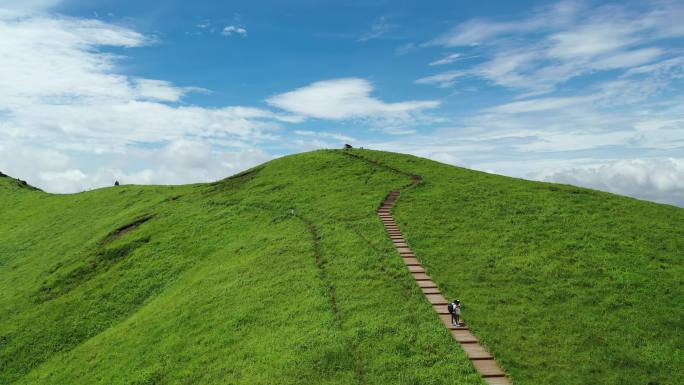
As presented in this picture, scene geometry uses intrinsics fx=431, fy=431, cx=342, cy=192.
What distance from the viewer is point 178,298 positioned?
120ft

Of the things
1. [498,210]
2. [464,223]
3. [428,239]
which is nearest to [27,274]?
[428,239]

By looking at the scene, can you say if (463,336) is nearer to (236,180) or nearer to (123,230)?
(123,230)

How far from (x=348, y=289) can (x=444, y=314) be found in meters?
6.91

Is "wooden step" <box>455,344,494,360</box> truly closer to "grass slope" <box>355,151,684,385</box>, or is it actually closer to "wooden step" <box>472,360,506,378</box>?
"wooden step" <box>472,360,506,378</box>

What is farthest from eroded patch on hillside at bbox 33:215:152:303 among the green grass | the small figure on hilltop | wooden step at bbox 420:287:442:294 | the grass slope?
the small figure on hilltop

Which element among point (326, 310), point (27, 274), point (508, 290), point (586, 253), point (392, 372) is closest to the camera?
point (392, 372)

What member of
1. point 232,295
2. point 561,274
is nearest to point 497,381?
point 561,274

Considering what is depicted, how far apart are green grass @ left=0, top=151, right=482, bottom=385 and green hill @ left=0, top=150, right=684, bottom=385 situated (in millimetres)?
162

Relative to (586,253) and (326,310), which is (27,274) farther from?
(586,253)

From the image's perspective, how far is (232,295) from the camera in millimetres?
33469

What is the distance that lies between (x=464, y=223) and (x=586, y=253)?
1150 centimetres

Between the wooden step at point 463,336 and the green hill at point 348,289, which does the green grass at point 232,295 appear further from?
the wooden step at point 463,336

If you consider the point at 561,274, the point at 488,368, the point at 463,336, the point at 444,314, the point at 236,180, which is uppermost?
the point at 236,180

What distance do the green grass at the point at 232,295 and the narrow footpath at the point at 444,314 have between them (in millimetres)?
861
